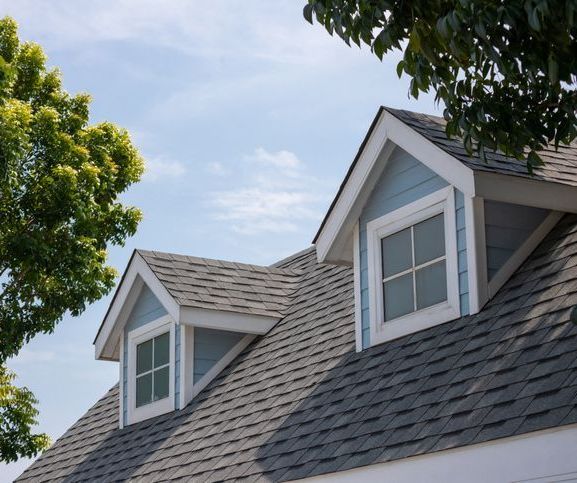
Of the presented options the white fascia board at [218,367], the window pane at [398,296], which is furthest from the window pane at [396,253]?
the white fascia board at [218,367]

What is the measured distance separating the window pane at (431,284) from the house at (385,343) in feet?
0.06

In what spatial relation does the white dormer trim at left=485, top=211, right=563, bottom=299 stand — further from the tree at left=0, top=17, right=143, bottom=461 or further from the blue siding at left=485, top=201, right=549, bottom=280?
the tree at left=0, top=17, right=143, bottom=461

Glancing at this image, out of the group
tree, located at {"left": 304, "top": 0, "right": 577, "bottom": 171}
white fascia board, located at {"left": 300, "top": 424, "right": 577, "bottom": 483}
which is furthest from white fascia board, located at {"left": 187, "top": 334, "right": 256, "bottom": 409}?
A: tree, located at {"left": 304, "top": 0, "right": 577, "bottom": 171}

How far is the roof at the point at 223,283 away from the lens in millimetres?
13781

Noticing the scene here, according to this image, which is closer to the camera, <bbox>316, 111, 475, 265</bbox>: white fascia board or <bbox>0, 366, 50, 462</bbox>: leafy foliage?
<bbox>316, 111, 475, 265</bbox>: white fascia board

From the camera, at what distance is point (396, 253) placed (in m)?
10.6

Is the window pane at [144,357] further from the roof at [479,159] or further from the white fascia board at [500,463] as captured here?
the white fascia board at [500,463]

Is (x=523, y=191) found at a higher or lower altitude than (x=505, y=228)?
higher

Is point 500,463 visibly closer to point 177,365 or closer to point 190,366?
point 190,366

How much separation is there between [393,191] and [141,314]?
5178 mm

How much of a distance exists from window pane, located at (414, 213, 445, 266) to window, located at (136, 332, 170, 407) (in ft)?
15.7

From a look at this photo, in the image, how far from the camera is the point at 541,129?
6820 mm

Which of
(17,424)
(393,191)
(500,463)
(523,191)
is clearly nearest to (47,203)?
(17,424)

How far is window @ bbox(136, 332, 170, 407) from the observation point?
1406 centimetres
